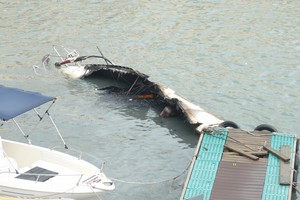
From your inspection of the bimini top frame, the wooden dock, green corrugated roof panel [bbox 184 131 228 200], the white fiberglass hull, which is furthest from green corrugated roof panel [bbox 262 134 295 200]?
the bimini top frame

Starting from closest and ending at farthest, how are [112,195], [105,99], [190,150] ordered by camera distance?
[112,195] → [190,150] → [105,99]

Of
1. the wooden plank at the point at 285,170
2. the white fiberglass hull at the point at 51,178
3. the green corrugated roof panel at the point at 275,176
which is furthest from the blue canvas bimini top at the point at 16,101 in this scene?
the wooden plank at the point at 285,170

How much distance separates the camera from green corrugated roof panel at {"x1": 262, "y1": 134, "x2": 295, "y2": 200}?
18812mm

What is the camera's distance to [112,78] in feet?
102

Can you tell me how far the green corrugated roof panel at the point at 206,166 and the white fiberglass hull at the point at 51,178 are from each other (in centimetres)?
257

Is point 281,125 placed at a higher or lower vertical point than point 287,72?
lower

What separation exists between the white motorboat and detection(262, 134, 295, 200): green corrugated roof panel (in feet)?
15.8

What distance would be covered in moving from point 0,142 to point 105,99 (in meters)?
8.65

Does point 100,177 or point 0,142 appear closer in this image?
point 100,177

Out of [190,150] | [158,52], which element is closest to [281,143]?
[190,150]

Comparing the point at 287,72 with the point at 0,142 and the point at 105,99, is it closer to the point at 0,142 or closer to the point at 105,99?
the point at 105,99

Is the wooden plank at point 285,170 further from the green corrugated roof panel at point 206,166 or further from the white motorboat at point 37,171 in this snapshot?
the white motorboat at point 37,171

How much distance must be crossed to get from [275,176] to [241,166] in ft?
3.83

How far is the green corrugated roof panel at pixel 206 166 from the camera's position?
19156mm
